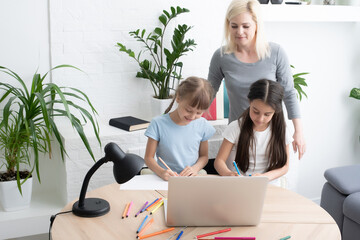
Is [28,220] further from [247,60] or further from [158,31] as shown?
[247,60]

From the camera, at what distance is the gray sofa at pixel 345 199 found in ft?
9.03

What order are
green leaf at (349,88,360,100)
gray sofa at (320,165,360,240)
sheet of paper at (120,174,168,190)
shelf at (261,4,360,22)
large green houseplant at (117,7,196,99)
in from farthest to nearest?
green leaf at (349,88,360,100) < shelf at (261,4,360,22) < large green houseplant at (117,7,196,99) < gray sofa at (320,165,360,240) < sheet of paper at (120,174,168,190)

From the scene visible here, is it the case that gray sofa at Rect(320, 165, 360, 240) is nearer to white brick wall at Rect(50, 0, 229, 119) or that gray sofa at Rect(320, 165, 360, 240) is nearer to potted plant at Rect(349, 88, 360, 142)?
potted plant at Rect(349, 88, 360, 142)

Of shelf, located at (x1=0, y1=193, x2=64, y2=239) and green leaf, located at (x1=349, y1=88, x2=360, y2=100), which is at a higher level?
green leaf, located at (x1=349, y1=88, x2=360, y2=100)

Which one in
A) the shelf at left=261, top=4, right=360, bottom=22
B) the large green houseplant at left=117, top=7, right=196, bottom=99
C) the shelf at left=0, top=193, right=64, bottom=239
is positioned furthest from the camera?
the shelf at left=261, top=4, right=360, bottom=22

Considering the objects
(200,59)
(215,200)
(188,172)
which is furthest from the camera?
(200,59)

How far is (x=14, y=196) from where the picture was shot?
2.70 metres

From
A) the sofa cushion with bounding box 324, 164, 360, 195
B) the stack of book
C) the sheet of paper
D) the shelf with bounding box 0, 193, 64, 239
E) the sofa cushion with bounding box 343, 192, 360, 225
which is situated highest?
the stack of book

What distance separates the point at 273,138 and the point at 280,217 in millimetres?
635

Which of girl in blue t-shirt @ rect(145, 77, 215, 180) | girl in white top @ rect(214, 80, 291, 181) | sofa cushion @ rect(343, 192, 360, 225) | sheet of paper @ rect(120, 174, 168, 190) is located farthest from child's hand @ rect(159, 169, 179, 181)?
sofa cushion @ rect(343, 192, 360, 225)

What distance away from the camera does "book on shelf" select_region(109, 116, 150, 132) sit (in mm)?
2900

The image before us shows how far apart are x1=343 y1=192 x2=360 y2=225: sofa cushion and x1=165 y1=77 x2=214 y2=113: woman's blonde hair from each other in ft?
3.63

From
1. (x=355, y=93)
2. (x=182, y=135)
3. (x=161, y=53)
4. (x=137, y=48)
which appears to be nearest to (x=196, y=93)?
(x=182, y=135)

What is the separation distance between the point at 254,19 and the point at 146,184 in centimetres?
103
